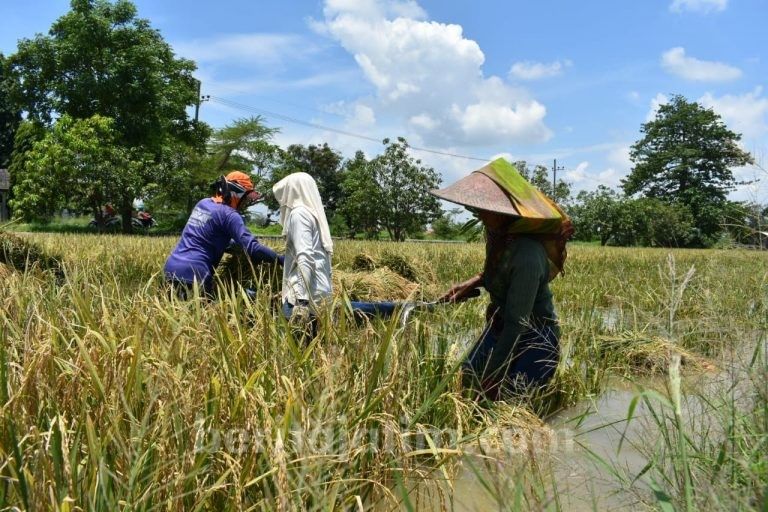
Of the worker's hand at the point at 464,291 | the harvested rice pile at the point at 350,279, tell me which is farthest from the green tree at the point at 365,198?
the worker's hand at the point at 464,291

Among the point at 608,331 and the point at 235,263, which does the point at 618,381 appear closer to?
the point at 608,331

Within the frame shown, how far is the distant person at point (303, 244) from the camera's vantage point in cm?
330

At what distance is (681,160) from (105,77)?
41539 millimetres

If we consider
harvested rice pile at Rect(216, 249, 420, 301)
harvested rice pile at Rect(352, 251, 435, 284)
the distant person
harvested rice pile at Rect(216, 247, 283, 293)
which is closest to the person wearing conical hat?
the distant person

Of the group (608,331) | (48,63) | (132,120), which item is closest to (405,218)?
(132,120)

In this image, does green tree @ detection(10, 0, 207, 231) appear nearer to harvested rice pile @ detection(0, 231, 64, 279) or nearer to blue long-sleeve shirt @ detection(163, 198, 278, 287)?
harvested rice pile @ detection(0, 231, 64, 279)

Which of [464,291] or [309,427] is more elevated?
[464,291]

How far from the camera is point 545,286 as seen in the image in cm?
268

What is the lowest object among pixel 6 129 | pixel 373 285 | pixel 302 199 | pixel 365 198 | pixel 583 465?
pixel 583 465

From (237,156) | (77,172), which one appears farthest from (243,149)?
(77,172)

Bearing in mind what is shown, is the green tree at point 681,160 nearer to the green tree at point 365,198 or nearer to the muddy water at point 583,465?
the green tree at point 365,198

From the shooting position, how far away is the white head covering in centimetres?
345

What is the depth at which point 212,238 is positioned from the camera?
3.72m

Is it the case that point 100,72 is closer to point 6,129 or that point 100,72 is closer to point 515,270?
point 6,129
